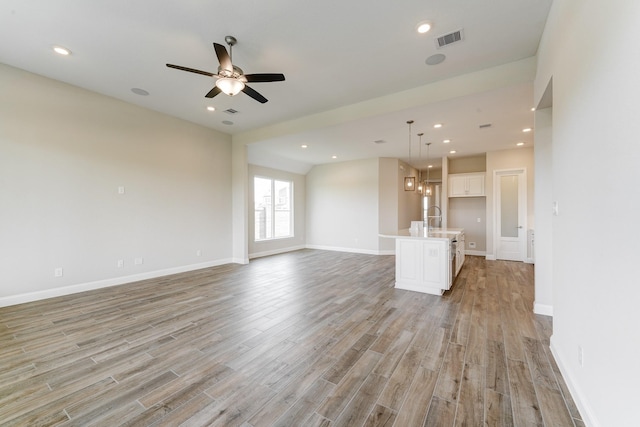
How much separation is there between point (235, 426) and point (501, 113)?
5.70 metres

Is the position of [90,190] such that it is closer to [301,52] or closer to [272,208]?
[301,52]

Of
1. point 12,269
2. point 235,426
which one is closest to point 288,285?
point 235,426

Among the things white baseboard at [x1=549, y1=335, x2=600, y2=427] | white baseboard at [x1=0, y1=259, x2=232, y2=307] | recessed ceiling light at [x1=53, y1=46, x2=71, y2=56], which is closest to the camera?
white baseboard at [x1=549, y1=335, x2=600, y2=427]

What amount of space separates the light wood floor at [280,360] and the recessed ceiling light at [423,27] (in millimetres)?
3379

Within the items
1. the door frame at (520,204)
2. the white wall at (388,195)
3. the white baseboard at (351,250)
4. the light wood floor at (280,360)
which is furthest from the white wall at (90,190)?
the door frame at (520,204)

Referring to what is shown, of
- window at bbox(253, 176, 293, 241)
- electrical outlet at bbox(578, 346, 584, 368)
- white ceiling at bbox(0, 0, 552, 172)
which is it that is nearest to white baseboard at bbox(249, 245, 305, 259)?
window at bbox(253, 176, 293, 241)

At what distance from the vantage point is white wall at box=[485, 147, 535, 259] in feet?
21.7

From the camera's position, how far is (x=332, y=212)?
29.5ft

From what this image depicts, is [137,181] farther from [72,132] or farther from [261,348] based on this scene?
[261,348]

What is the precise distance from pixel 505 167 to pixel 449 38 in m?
5.44

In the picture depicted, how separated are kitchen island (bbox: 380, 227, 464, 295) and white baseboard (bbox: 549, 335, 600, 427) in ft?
5.93

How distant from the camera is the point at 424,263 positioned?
164 inches

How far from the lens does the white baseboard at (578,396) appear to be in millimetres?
1497

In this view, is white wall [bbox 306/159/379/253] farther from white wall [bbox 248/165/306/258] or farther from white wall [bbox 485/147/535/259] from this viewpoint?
white wall [bbox 485/147/535/259]
